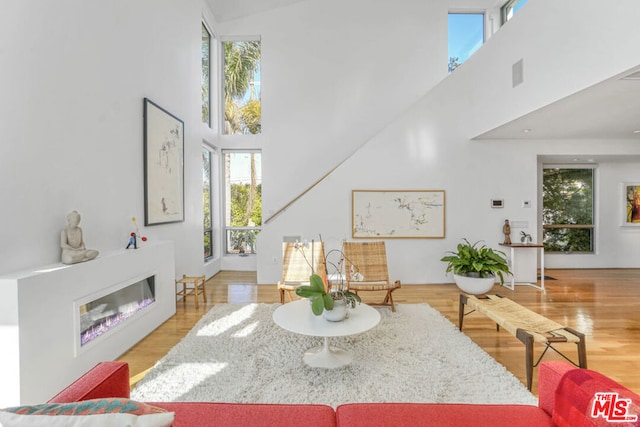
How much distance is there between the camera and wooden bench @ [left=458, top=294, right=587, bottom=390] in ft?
7.49

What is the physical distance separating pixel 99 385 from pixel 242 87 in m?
6.75

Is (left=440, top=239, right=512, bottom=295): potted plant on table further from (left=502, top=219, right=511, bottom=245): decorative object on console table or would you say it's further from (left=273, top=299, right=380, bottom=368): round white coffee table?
(left=273, top=299, right=380, bottom=368): round white coffee table

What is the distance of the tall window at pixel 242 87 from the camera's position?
6.93m

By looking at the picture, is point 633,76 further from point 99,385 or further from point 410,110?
point 99,385

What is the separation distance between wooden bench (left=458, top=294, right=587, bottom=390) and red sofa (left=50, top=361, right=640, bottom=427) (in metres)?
1.02

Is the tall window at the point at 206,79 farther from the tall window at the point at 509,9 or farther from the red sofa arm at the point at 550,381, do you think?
the red sofa arm at the point at 550,381

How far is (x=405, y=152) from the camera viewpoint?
5309 mm

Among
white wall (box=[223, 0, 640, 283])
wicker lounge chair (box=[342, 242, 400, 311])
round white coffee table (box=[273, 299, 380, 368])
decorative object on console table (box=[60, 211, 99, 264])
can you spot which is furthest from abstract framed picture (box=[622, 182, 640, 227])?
decorative object on console table (box=[60, 211, 99, 264])

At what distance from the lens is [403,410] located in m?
1.37

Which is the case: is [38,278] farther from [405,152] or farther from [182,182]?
[405,152]

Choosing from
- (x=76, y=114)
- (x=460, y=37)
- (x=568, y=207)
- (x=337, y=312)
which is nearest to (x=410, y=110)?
(x=460, y=37)

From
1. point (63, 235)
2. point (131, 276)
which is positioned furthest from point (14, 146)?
point (131, 276)

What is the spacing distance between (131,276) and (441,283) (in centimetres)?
458

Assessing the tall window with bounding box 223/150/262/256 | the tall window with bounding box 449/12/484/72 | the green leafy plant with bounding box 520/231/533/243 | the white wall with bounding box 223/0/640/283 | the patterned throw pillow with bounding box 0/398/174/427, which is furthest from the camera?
the tall window with bounding box 449/12/484/72
